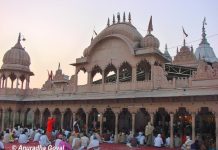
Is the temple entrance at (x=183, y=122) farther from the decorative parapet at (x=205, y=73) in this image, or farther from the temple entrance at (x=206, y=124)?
the decorative parapet at (x=205, y=73)

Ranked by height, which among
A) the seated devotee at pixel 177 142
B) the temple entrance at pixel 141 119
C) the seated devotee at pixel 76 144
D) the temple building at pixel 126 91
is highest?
the temple building at pixel 126 91

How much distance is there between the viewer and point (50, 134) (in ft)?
62.3

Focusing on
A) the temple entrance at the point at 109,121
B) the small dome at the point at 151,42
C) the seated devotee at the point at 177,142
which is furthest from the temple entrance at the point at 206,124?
the temple entrance at the point at 109,121

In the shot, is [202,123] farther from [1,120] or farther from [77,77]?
[1,120]

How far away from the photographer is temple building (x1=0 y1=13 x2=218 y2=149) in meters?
17.4

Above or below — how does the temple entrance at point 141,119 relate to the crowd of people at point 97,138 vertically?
above

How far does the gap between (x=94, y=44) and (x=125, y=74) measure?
5.15 meters

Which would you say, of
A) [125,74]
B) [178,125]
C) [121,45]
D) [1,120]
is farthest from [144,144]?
[1,120]

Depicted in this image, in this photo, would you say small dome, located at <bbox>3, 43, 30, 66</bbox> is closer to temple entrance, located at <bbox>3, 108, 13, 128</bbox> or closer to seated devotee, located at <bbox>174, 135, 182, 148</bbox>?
temple entrance, located at <bbox>3, 108, 13, 128</bbox>

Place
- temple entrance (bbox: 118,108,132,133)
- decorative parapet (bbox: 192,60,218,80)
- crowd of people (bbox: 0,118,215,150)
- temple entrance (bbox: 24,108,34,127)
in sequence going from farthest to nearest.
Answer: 1. temple entrance (bbox: 24,108,34,127)
2. temple entrance (bbox: 118,108,132,133)
3. decorative parapet (bbox: 192,60,218,80)
4. crowd of people (bbox: 0,118,215,150)

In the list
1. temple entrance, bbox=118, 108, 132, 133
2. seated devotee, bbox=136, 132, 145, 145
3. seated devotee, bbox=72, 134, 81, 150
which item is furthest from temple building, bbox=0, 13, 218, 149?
seated devotee, bbox=72, 134, 81, 150

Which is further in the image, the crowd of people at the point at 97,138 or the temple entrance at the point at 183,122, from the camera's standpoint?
the temple entrance at the point at 183,122

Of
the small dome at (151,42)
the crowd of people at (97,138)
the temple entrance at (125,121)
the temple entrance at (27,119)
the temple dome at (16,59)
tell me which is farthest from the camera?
the temple entrance at (27,119)

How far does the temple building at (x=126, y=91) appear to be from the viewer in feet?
57.2
